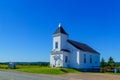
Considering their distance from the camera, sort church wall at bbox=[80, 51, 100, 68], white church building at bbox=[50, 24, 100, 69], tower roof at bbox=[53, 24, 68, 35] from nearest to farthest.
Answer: white church building at bbox=[50, 24, 100, 69] → tower roof at bbox=[53, 24, 68, 35] → church wall at bbox=[80, 51, 100, 68]

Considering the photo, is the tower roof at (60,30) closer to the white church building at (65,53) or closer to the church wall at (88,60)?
the white church building at (65,53)

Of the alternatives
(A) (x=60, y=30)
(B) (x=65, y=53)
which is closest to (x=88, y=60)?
(B) (x=65, y=53)

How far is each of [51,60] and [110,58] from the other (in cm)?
2296

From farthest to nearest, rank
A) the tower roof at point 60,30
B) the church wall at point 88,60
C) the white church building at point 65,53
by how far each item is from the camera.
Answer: the church wall at point 88,60
the tower roof at point 60,30
the white church building at point 65,53

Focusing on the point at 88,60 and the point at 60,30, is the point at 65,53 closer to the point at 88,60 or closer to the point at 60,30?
the point at 60,30

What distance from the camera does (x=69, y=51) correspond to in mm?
45000

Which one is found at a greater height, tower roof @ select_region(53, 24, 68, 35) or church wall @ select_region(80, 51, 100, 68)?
tower roof @ select_region(53, 24, 68, 35)

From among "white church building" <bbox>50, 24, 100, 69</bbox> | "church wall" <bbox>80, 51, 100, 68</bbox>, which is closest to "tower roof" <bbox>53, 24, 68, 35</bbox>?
"white church building" <bbox>50, 24, 100, 69</bbox>

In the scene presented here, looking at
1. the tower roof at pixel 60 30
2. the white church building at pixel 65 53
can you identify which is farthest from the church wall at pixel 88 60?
the tower roof at pixel 60 30

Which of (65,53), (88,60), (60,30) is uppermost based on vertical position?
(60,30)

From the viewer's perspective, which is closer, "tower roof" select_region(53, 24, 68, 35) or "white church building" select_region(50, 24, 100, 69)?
"white church building" select_region(50, 24, 100, 69)

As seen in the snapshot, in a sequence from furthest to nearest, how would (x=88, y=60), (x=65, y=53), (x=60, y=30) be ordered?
(x=88, y=60), (x=60, y=30), (x=65, y=53)

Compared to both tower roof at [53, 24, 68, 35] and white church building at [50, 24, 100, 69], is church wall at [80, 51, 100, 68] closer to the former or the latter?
white church building at [50, 24, 100, 69]

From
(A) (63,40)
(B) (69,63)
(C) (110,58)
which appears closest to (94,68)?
(B) (69,63)
